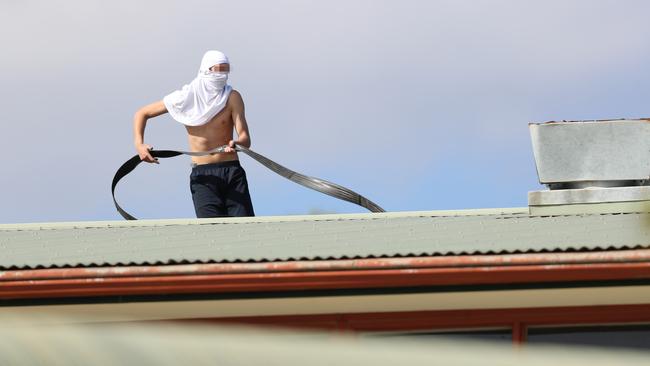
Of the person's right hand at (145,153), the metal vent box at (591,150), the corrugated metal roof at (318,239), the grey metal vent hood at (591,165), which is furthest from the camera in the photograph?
the person's right hand at (145,153)

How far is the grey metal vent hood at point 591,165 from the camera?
7.93 metres

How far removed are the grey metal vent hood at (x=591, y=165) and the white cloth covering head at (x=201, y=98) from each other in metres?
2.44

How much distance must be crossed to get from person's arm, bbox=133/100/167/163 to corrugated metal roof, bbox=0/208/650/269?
A: 1.41 meters

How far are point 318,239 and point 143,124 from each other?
313 centimetres

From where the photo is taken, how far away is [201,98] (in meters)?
9.68

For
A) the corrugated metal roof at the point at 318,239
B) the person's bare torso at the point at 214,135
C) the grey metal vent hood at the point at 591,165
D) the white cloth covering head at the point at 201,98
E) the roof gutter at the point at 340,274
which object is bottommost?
the roof gutter at the point at 340,274

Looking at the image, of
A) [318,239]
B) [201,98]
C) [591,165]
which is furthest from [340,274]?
[201,98]

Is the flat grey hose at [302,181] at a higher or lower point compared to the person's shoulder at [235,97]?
lower

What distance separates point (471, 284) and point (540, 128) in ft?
8.31

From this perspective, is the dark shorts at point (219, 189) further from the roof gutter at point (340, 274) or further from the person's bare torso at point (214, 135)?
the roof gutter at point (340, 274)

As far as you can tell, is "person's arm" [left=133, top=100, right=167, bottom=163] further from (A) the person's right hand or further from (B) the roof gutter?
(B) the roof gutter

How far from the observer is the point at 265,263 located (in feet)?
21.1

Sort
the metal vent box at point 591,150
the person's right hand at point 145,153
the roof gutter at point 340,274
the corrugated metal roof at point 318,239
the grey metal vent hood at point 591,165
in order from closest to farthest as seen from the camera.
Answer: the roof gutter at point 340,274
the corrugated metal roof at point 318,239
the grey metal vent hood at point 591,165
the metal vent box at point 591,150
the person's right hand at point 145,153

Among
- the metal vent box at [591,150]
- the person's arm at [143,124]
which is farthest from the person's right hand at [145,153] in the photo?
the metal vent box at [591,150]
